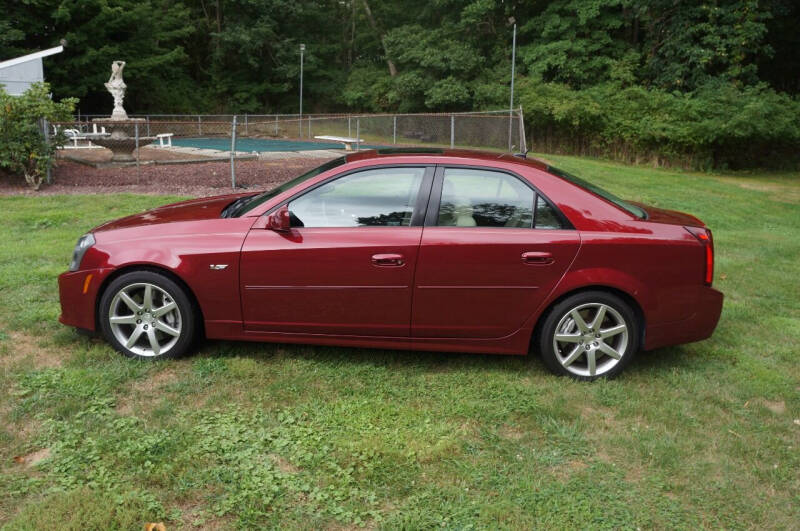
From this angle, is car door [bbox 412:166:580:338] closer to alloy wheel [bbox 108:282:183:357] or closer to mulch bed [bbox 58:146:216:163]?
alloy wheel [bbox 108:282:183:357]

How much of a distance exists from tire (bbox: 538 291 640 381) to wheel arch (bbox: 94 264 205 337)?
238cm

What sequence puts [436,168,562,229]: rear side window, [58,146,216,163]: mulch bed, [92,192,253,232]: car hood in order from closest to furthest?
[436,168,562,229]: rear side window
[92,192,253,232]: car hood
[58,146,216,163]: mulch bed

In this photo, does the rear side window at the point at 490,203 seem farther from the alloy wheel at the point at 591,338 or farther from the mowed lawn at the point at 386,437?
the mowed lawn at the point at 386,437

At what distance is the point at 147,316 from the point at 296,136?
28555 millimetres

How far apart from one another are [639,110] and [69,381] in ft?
78.6

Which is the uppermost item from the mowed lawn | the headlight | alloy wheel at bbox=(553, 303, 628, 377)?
the headlight

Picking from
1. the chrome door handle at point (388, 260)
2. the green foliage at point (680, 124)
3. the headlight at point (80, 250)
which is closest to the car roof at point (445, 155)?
the chrome door handle at point (388, 260)

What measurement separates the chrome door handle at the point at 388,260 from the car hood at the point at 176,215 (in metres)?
1.28

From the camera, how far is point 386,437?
3686mm

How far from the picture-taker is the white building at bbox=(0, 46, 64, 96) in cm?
1991

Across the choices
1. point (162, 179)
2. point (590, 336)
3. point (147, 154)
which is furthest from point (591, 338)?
point (147, 154)

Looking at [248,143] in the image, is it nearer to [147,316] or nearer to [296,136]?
[296,136]

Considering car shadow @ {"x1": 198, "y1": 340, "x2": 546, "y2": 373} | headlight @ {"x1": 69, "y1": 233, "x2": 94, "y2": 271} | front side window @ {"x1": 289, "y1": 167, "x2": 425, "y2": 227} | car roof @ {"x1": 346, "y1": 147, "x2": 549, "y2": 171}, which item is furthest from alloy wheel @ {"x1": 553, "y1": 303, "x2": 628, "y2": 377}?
headlight @ {"x1": 69, "y1": 233, "x2": 94, "y2": 271}

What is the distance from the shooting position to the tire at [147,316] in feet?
14.8
